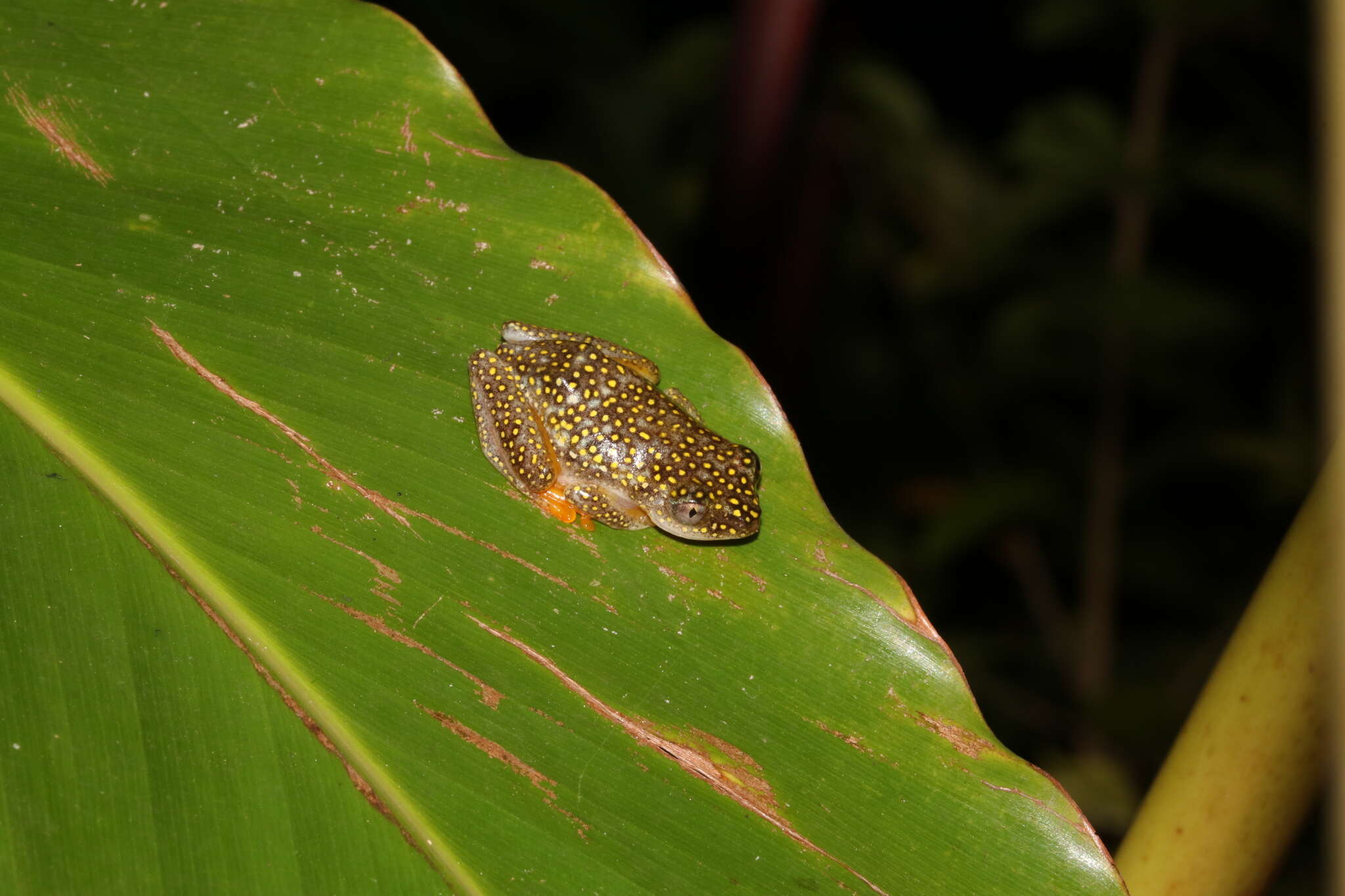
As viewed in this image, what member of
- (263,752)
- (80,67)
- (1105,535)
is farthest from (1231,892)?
(1105,535)

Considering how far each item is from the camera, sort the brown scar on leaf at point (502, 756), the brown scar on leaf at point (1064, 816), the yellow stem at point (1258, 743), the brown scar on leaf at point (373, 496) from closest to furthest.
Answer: the yellow stem at point (1258, 743) → the brown scar on leaf at point (1064, 816) → the brown scar on leaf at point (502, 756) → the brown scar on leaf at point (373, 496)

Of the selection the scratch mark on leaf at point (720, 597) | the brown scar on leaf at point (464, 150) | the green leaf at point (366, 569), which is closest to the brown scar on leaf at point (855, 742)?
the green leaf at point (366, 569)


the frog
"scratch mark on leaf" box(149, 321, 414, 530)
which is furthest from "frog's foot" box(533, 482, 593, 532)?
"scratch mark on leaf" box(149, 321, 414, 530)

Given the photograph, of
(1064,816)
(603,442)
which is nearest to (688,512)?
(603,442)

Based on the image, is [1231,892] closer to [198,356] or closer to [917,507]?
[198,356]

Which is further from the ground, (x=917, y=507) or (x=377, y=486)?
(x=377, y=486)

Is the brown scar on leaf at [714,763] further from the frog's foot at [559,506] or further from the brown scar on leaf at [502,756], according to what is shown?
the frog's foot at [559,506]
